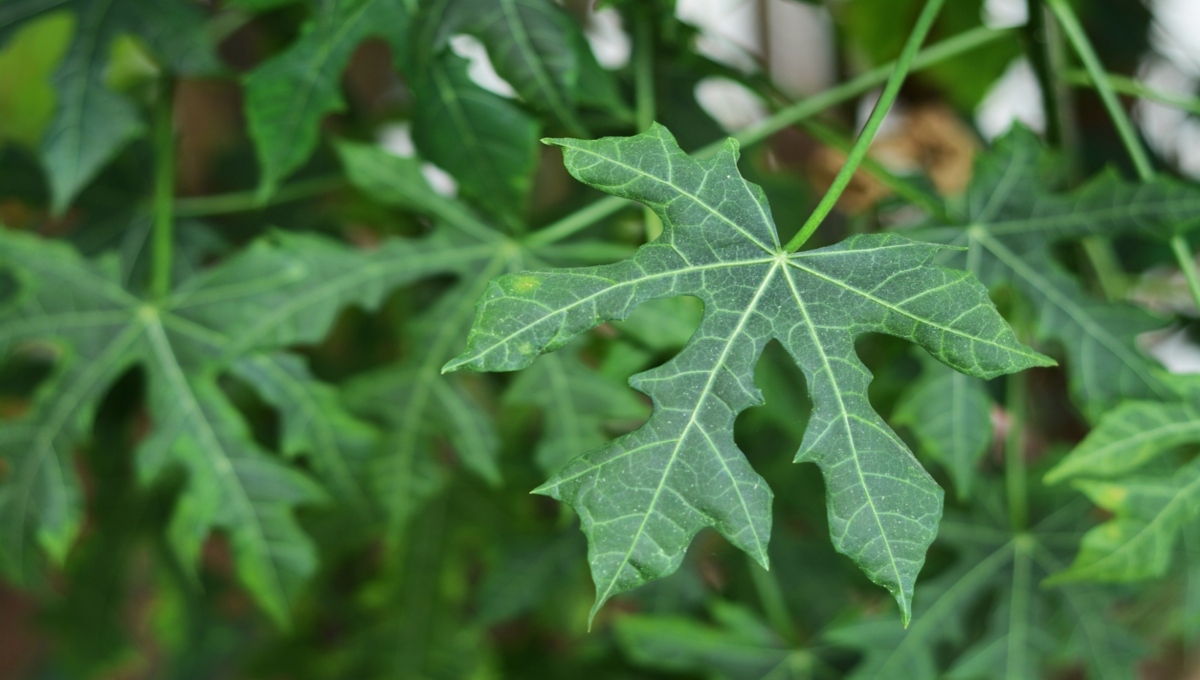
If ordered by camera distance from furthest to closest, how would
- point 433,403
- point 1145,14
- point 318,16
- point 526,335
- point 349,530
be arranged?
point 1145,14 → point 349,530 → point 433,403 → point 318,16 → point 526,335

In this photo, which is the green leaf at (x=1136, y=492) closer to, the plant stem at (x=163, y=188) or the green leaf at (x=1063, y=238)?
the green leaf at (x=1063, y=238)

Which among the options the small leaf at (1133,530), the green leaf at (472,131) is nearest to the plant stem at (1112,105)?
the small leaf at (1133,530)

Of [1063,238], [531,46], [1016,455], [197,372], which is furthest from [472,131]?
[1016,455]

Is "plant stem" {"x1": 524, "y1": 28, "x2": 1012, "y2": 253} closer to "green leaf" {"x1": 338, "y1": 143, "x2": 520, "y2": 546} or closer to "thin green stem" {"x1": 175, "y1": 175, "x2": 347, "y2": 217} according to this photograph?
"green leaf" {"x1": 338, "y1": 143, "x2": 520, "y2": 546}

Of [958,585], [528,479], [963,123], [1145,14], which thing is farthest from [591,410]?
[1145,14]

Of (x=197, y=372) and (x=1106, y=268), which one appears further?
(x=1106, y=268)

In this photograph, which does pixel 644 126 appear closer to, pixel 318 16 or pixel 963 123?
pixel 318 16

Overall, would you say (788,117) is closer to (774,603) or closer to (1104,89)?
(1104,89)
